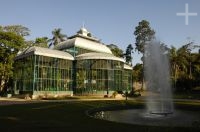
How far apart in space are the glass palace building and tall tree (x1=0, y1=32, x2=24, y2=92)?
1.41 metres

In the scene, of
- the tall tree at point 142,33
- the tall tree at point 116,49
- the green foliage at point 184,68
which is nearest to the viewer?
the green foliage at point 184,68

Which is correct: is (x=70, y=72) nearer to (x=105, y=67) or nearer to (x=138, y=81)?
(x=105, y=67)

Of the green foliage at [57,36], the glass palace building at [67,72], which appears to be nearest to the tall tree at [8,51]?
the glass palace building at [67,72]

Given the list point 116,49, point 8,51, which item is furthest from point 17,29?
point 116,49

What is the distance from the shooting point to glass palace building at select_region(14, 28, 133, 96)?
145 ft

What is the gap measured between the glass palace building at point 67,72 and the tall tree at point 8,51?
1.41 metres

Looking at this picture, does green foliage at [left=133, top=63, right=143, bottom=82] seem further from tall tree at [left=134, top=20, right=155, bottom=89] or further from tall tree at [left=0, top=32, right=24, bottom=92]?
tall tree at [left=0, top=32, right=24, bottom=92]

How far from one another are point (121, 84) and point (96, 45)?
39.5 feet

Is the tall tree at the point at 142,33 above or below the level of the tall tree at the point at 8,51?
above

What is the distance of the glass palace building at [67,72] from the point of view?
145ft

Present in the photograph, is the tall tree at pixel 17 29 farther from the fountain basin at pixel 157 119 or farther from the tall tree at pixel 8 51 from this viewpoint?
the fountain basin at pixel 157 119

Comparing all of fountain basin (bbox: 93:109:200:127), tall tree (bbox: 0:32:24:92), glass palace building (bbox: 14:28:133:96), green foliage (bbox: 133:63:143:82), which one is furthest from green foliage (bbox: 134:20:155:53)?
fountain basin (bbox: 93:109:200:127)

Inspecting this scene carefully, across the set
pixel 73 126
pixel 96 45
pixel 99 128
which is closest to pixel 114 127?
pixel 99 128

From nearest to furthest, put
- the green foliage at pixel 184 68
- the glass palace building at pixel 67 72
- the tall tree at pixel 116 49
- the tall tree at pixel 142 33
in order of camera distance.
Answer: the glass palace building at pixel 67 72 < the green foliage at pixel 184 68 < the tall tree at pixel 116 49 < the tall tree at pixel 142 33
